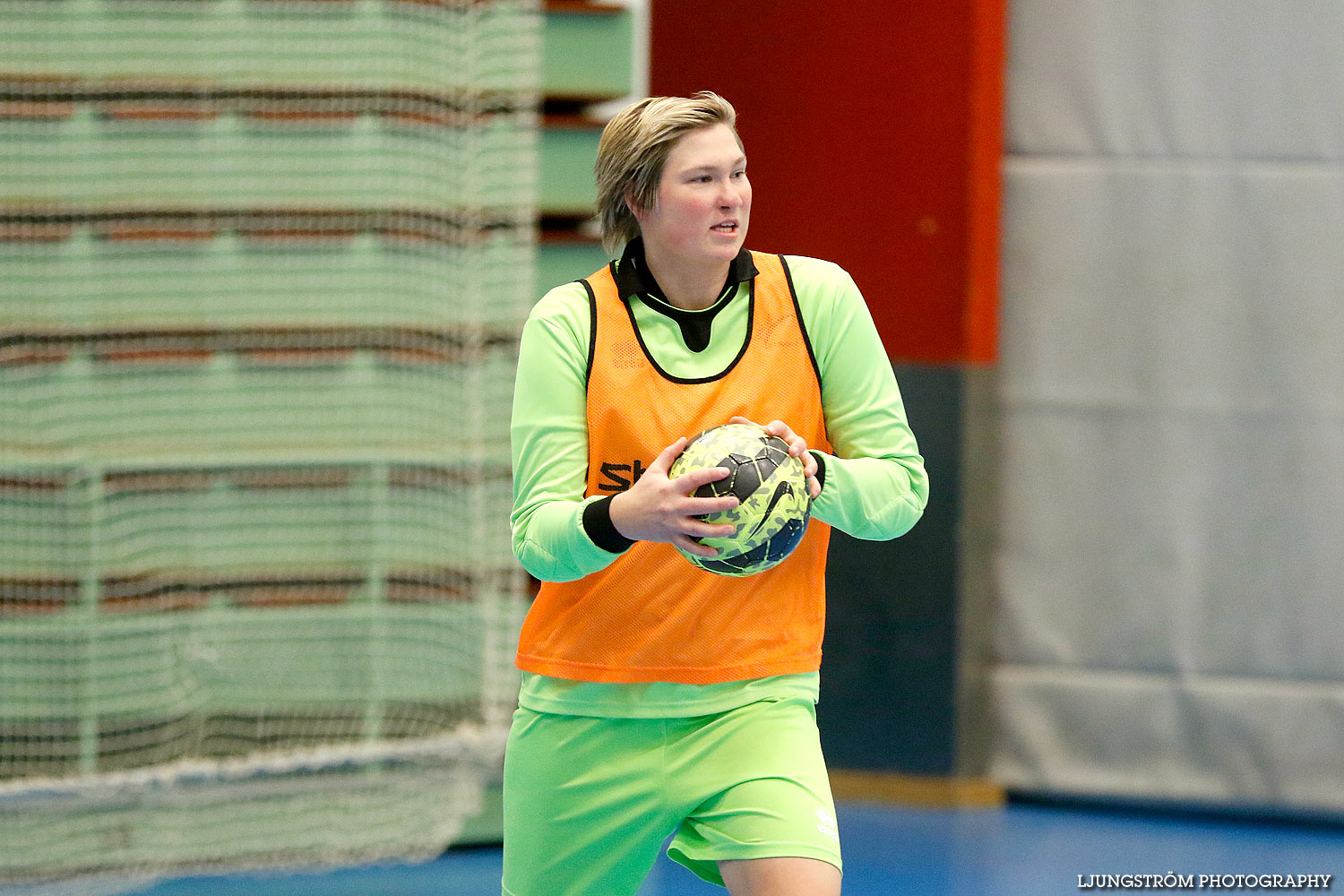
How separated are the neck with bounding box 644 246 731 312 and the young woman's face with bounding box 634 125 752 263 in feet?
0.14

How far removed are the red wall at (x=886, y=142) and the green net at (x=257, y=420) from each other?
895 millimetres

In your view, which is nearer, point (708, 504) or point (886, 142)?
point (708, 504)

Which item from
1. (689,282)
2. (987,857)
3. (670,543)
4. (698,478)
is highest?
(689,282)

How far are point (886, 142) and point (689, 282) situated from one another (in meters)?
2.63

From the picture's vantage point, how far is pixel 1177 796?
4641 mm

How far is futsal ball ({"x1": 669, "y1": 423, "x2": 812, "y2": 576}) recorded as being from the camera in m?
1.88

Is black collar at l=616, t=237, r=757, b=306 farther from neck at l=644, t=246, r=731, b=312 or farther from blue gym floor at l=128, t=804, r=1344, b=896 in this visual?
blue gym floor at l=128, t=804, r=1344, b=896

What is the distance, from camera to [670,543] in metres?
2.07

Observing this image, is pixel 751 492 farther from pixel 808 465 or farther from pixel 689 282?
pixel 689 282

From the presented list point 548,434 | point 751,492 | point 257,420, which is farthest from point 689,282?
point 257,420

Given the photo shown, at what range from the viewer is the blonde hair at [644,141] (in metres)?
2.10

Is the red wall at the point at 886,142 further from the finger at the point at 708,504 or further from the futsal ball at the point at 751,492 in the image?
the finger at the point at 708,504

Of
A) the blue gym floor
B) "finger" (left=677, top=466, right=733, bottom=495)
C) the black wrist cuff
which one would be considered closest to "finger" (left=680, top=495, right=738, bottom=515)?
"finger" (left=677, top=466, right=733, bottom=495)

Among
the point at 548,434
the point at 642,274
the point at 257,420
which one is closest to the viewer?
the point at 548,434
